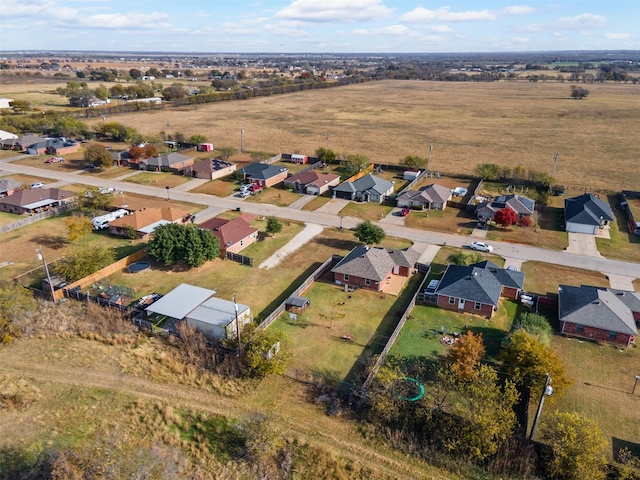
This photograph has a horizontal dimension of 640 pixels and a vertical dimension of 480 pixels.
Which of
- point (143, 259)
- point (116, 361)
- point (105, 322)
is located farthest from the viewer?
point (143, 259)

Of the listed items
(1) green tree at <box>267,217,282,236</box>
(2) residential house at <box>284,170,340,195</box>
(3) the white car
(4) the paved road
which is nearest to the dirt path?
(1) green tree at <box>267,217,282,236</box>

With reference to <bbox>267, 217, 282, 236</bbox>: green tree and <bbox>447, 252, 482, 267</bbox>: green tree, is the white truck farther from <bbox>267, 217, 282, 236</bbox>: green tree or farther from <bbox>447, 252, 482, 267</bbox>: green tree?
<bbox>447, 252, 482, 267</bbox>: green tree

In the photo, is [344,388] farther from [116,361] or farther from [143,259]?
[143,259]

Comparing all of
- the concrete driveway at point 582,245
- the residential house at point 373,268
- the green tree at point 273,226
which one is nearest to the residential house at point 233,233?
the green tree at point 273,226

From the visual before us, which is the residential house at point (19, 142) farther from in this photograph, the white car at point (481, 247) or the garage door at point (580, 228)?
the garage door at point (580, 228)

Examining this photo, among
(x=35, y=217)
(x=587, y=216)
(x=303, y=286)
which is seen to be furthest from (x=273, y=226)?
(x=587, y=216)

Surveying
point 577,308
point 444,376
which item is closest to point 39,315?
point 444,376

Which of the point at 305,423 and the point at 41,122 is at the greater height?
the point at 41,122
